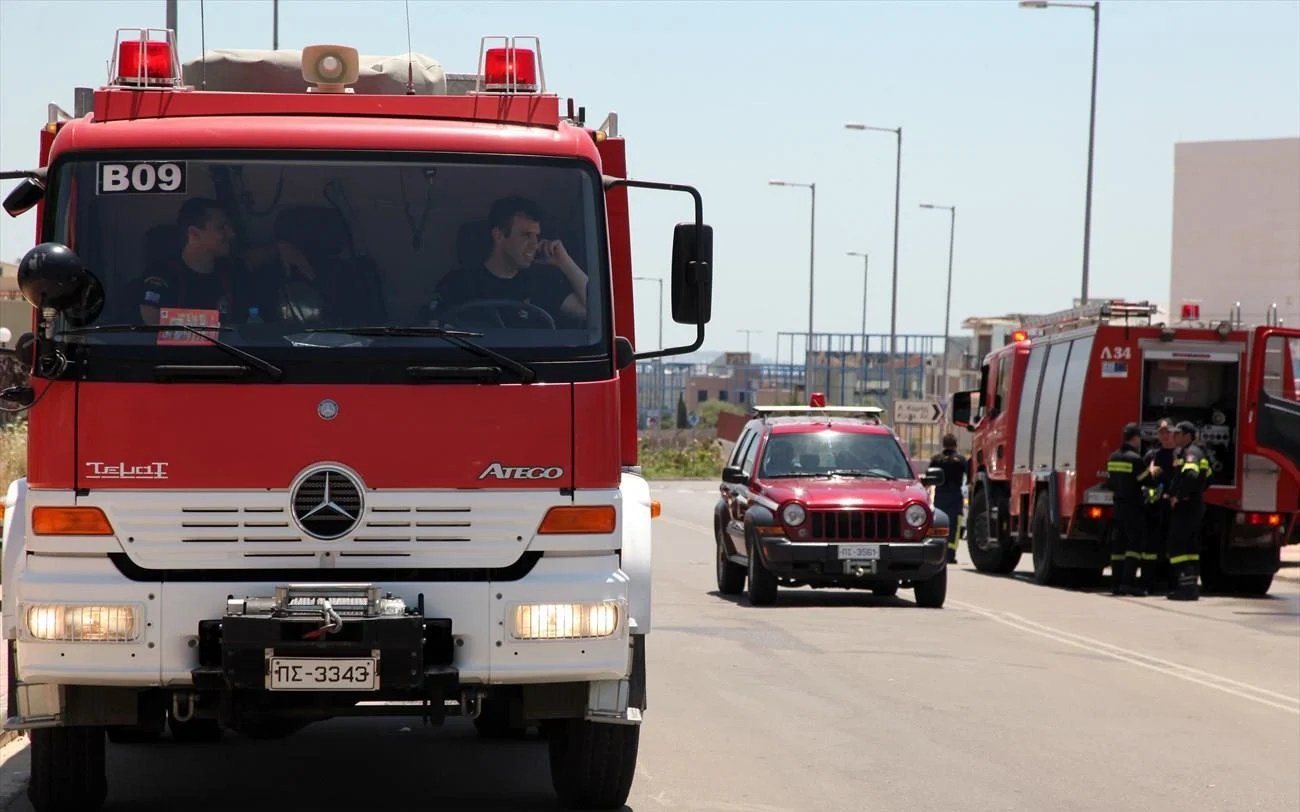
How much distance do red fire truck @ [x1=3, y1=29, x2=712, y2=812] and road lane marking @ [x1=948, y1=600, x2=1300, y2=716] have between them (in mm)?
6624

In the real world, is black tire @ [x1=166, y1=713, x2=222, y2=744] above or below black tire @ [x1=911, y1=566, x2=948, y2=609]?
above

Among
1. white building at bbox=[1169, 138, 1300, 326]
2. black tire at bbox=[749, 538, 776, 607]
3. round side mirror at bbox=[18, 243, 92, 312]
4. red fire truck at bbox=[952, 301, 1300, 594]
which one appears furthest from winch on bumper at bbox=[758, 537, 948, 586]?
white building at bbox=[1169, 138, 1300, 326]

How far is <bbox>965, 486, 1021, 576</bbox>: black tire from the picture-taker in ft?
86.2

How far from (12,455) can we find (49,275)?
719 inches

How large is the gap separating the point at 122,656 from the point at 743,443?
14.0 metres

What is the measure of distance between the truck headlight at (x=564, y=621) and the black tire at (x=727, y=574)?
41.4 feet

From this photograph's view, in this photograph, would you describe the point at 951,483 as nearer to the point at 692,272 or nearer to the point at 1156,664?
the point at 1156,664

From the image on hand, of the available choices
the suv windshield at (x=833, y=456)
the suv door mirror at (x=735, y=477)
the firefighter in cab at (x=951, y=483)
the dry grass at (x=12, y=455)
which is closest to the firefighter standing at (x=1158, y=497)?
the suv windshield at (x=833, y=456)

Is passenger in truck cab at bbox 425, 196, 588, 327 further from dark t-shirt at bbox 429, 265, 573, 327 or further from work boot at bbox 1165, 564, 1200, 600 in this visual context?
work boot at bbox 1165, 564, 1200, 600

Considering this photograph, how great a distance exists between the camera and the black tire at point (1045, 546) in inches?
919

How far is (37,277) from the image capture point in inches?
270

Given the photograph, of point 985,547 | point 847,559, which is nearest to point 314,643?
point 847,559

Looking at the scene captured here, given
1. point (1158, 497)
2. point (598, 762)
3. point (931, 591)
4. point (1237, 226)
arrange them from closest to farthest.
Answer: point (598, 762) → point (931, 591) → point (1158, 497) → point (1237, 226)

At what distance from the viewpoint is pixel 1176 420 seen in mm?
23219
